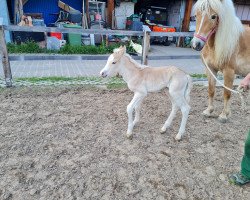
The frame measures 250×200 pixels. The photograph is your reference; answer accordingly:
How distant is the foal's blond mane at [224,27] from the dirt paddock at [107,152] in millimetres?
1218

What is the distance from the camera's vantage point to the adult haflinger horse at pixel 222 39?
3301mm

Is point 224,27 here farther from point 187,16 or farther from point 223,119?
point 187,16

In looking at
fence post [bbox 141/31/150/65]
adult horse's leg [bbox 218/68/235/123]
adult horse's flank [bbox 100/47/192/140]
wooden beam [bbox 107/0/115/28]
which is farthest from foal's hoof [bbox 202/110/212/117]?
wooden beam [bbox 107/0/115/28]

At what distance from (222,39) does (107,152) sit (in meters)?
2.38

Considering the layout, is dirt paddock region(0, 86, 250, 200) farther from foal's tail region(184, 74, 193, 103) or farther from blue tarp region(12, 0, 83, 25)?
blue tarp region(12, 0, 83, 25)

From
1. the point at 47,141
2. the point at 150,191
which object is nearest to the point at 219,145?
the point at 150,191

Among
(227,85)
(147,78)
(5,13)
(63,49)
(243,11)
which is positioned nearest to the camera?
(147,78)

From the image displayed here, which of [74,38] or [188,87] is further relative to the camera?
[74,38]

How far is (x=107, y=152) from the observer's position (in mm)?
2998

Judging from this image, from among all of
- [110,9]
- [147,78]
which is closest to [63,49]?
[110,9]

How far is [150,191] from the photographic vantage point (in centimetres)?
240

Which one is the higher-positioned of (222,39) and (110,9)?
(110,9)

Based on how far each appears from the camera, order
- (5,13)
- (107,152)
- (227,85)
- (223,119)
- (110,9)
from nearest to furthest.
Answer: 1. (107,152)
2. (227,85)
3. (223,119)
4. (5,13)
5. (110,9)

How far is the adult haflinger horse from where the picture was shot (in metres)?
3.30
